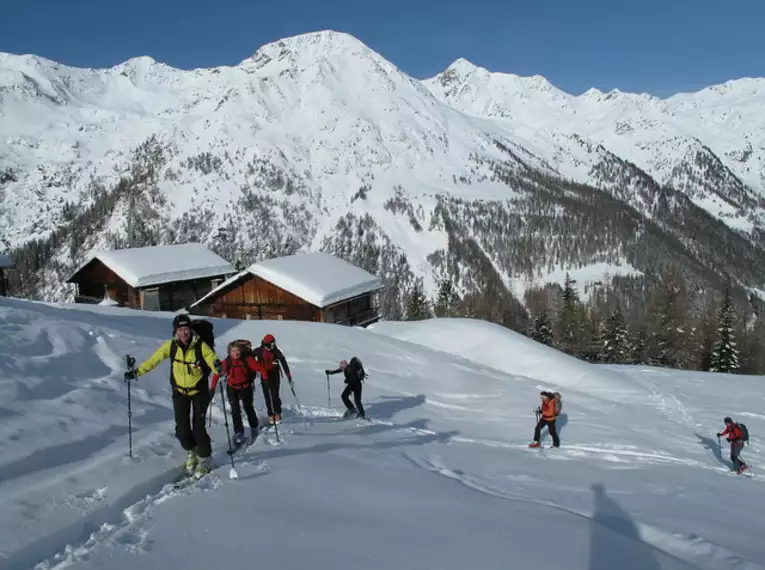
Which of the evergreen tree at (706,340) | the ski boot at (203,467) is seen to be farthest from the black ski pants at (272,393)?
the evergreen tree at (706,340)

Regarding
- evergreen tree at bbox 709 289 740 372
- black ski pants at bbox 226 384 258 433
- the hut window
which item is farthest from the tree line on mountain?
black ski pants at bbox 226 384 258 433

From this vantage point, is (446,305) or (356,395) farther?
(446,305)

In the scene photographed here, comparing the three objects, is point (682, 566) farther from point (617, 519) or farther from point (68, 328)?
point (68, 328)

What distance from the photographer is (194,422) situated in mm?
7027

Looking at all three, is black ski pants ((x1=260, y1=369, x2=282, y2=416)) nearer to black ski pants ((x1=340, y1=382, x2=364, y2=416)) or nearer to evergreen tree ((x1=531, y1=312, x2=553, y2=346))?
black ski pants ((x1=340, y1=382, x2=364, y2=416))

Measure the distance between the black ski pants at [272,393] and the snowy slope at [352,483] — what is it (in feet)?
1.60

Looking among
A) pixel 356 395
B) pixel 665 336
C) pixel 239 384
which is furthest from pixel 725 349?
pixel 239 384

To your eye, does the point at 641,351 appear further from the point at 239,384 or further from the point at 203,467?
the point at 203,467

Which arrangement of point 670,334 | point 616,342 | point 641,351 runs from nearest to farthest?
1. point 616,342
2. point 641,351
3. point 670,334

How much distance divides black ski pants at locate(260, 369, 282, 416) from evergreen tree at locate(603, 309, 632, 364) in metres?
42.0

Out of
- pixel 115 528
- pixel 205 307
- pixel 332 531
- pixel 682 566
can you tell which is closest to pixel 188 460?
pixel 115 528

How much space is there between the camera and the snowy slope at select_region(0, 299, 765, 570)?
5191 millimetres

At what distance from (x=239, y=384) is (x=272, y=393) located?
3.17 ft

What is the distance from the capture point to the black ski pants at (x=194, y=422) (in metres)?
6.93
